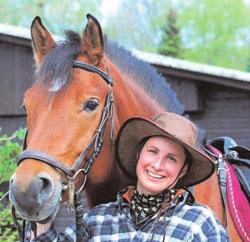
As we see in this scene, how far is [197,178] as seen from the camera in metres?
2.95

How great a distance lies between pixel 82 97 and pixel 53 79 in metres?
0.17

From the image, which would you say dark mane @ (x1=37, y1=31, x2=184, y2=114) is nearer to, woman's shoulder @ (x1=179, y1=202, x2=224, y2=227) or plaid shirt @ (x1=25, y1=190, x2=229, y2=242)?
plaid shirt @ (x1=25, y1=190, x2=229, y2=242)

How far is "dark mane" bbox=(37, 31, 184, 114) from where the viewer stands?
303cm

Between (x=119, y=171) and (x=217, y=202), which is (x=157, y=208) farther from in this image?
(x=217, y=202)

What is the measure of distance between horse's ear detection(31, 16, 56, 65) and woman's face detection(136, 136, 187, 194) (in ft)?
2.94

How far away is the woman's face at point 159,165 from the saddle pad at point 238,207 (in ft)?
2.80

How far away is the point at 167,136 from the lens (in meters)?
2.74

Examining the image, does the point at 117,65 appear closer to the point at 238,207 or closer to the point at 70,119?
the point at 70,119

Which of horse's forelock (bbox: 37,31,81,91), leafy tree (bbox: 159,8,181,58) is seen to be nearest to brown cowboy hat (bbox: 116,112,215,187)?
horse's forelock (bbox: 37,31,81,91)

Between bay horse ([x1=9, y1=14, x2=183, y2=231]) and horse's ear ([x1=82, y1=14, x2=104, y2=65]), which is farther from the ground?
horse's ear ([x1=82, y1=14, x2=104, y2=65])

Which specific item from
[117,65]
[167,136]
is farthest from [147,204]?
[117,65]

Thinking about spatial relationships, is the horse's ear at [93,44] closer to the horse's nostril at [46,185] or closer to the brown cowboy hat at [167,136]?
the brown cowboy hat at [167,136]

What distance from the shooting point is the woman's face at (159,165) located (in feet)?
8.84

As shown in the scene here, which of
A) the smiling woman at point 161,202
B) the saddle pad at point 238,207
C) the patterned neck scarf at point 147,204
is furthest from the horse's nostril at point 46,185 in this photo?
the saddle pad at point 238,207
